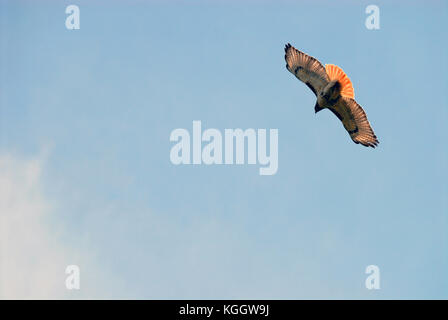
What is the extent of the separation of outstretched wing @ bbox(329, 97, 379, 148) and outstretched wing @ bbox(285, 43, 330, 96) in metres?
0.94

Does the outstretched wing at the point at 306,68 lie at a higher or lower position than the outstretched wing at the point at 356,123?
higher

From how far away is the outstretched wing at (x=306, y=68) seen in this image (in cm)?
2505

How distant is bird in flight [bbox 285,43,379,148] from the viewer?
24719 millimetres

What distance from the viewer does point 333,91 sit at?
24875 millimetres

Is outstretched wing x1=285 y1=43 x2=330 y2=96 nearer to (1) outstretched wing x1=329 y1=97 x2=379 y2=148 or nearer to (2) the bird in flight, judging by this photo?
(2) the bird in flight

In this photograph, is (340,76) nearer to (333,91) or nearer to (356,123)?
(333,91)

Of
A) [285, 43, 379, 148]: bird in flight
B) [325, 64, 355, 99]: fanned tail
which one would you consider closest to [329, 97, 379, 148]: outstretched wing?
[285, 43, 379, 148]: bird in flight

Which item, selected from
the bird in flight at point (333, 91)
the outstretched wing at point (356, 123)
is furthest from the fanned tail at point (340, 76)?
the outstretched wing at point (356, 123)

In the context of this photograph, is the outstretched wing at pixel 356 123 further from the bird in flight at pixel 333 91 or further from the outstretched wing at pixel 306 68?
the outstretched wing at pixel 306 68
